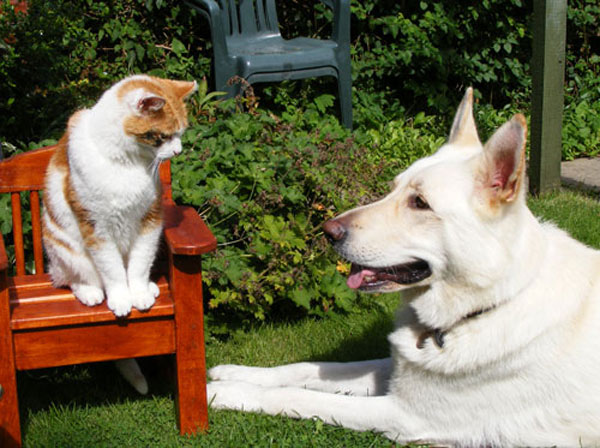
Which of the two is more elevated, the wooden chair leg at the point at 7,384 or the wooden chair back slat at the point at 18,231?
the wooden chair back slat at the point at 18,231

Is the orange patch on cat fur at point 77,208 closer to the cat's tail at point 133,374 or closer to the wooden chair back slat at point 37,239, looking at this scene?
the wooden chair back slat at point 37,239

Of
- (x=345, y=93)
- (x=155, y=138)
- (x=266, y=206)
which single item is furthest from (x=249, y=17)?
(x=155, y=138)

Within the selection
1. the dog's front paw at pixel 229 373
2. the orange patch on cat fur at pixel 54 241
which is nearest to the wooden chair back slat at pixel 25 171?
the orange patch on cat fur at pixel 54 241

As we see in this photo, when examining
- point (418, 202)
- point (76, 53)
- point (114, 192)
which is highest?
point (76, 53)

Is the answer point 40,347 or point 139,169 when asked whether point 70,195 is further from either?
point 40,347

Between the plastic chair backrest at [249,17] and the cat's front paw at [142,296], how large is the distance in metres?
4.17

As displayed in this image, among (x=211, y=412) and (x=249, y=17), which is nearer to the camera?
(x=211, y=412)

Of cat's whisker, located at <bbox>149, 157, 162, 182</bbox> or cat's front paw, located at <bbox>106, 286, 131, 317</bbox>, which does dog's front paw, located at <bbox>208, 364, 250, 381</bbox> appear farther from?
cat's whisker, located at <bbox>149, 157, 162, 182</bbox>

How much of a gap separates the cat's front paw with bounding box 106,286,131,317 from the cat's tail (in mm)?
580

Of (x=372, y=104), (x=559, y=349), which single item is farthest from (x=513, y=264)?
(x=372, y=104)

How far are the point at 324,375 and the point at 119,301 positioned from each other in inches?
44.8

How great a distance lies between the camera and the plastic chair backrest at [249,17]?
652 cm

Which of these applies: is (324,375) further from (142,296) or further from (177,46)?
(177,46)

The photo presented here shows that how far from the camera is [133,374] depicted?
328 centimetres
